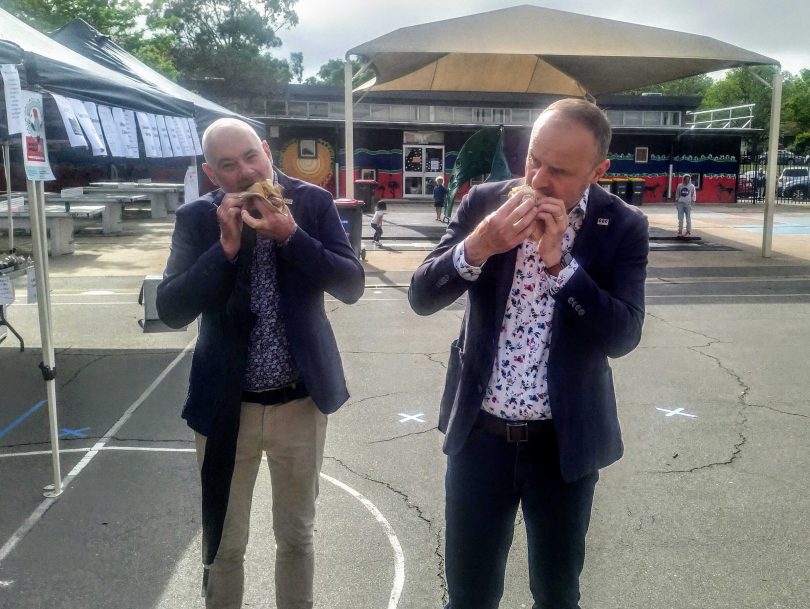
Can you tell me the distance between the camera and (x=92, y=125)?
5.61 metres

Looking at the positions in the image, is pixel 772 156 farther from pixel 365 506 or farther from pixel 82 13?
pixel 82 13

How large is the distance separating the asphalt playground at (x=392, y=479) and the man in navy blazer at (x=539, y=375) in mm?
1076

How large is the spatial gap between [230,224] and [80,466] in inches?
118

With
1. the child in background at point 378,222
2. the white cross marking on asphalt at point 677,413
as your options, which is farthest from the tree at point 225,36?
the white cross marking on asphalt at point 677,413

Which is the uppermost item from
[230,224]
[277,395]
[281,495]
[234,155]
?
[234,155]

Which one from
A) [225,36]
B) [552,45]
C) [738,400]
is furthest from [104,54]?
[225,36]

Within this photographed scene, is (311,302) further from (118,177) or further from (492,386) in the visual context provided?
(118,177)

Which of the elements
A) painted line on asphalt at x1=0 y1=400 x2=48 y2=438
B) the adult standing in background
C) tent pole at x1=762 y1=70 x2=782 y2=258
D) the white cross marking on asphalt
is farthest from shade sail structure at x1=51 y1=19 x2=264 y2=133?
the adult standing in background

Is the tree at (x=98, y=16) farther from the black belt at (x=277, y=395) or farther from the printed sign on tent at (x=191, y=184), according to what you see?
the black belt at (x=277, y=395)

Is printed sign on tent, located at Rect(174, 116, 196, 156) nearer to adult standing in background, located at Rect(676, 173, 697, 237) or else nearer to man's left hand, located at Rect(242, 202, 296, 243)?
man's left hand, located at Rect(242, 202, 296, 243)

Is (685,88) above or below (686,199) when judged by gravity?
above

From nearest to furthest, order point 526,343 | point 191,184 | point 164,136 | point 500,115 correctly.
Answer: point 526,343
point 164,136
point 191,184
point 500,115

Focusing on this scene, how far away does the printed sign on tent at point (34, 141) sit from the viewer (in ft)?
12.4

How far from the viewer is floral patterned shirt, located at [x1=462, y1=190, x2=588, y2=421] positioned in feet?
7.13
